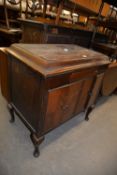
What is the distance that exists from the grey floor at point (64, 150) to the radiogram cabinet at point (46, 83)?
0.46ft

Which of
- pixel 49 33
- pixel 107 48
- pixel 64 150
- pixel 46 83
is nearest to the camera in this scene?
pixel 46 83

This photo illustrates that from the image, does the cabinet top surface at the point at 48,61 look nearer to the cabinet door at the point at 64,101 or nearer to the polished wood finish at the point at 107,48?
the cabinet door at the point at 64,101

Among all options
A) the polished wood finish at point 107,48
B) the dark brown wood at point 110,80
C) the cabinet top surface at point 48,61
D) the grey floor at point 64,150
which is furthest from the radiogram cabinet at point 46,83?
the polished wood finish at point 107,48

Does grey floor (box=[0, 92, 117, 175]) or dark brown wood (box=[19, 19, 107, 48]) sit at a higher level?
dark brown wood (box=[19, 19, 107, 48])

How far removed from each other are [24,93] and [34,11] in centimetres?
311

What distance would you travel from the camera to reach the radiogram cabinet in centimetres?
85

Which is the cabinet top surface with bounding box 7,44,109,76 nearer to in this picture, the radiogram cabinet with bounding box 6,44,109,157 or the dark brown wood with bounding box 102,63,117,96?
the radiogram cabinet with bounding box 6,44,109,157

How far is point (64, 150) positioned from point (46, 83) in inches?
32.7

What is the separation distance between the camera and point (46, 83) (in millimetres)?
811

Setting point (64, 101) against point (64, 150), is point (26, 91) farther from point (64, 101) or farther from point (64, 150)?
point (64, 150)

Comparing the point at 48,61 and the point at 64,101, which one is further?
the point at 64,101

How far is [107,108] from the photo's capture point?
207cm

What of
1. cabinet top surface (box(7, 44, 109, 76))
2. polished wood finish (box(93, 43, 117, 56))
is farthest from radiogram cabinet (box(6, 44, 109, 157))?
polished wood finish (box(93, 43, 117, 56))

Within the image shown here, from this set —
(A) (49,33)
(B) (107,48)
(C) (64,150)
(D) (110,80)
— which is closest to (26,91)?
(C) (64,150)
